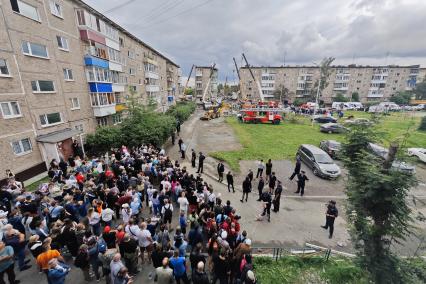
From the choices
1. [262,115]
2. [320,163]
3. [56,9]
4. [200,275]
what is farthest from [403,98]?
[56,9]

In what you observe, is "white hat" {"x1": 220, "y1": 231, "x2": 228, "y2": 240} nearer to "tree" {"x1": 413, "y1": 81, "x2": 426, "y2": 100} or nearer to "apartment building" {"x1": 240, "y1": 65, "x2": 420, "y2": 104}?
"apartment building" {"x1": 240, "y1": 65, "x2": 420, "y2": 104}

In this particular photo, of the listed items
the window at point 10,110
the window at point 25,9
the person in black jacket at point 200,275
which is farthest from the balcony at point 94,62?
the person in black jacket at point 200,275

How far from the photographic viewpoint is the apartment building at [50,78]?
12.5 m

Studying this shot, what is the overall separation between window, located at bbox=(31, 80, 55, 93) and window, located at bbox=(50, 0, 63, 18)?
5830 mm

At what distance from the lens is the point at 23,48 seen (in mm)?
13531

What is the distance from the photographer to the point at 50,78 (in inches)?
623

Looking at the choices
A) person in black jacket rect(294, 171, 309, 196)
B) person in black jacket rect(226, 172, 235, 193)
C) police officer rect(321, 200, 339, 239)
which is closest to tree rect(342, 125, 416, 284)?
police officer rect(321, 200, 339, 239)

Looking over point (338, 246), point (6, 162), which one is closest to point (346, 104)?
point (338, 246)

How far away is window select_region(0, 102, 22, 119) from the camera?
12211mm

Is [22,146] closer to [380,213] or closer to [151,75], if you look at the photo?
[380,213]

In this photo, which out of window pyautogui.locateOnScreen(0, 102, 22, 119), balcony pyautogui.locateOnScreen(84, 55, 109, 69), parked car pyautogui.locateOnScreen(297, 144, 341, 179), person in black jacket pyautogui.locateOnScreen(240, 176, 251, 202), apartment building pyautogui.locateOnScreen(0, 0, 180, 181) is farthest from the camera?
balcony pyautogui.locateOnScreen(84, 55, 109, 69)

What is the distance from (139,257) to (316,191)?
11.4 m

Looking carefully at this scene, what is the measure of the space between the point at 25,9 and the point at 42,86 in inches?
202

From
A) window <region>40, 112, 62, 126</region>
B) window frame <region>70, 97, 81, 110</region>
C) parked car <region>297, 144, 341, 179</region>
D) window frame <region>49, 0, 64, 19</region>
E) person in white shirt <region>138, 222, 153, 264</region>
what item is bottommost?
parked car <region>297, 144, 341, 179</region>
